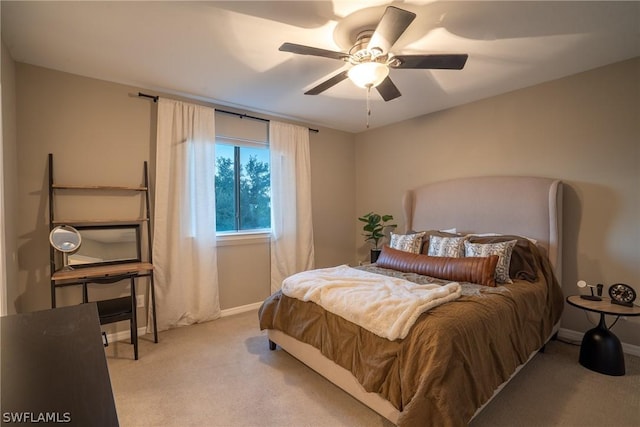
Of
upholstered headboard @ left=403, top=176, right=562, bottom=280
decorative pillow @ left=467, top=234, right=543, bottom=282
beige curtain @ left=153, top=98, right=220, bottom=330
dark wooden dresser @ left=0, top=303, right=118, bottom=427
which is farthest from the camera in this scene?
beige curtain @ left=153, top=98, right=220, bottom=330

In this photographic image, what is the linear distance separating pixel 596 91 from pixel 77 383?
4007 millimetres

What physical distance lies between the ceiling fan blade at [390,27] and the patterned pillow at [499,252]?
1.89 metres

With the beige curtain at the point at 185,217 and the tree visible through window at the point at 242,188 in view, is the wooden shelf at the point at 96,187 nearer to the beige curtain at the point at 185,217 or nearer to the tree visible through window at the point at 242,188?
the beige curtain at the point at 185,217

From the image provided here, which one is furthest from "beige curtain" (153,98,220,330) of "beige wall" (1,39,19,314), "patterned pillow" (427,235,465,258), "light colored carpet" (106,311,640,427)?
"patterned pillow" (427,235,465,258)

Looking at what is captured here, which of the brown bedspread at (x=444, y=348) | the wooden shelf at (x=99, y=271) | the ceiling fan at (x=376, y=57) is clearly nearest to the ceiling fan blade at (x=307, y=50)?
the ceiling fan at (x=376, y=57)

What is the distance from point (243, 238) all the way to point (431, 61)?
2818 mm

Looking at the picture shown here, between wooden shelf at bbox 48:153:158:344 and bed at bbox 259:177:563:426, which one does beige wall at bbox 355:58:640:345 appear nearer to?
bed at bbox 259:177:563:426

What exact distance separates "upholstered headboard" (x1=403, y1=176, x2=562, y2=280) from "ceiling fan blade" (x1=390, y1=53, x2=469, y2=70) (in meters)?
1.69

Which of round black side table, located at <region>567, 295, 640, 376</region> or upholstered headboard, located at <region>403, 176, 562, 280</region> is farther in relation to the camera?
upholstered headboard, located at <region>403, 176, 562, 280</region>

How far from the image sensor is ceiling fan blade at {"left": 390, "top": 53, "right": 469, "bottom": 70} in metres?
1.87

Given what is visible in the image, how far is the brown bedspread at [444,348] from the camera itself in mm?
1422

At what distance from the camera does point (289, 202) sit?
157 inches

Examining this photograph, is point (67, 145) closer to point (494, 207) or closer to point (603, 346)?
point (494, 207)

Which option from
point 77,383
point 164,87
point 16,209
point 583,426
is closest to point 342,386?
point 583,426
